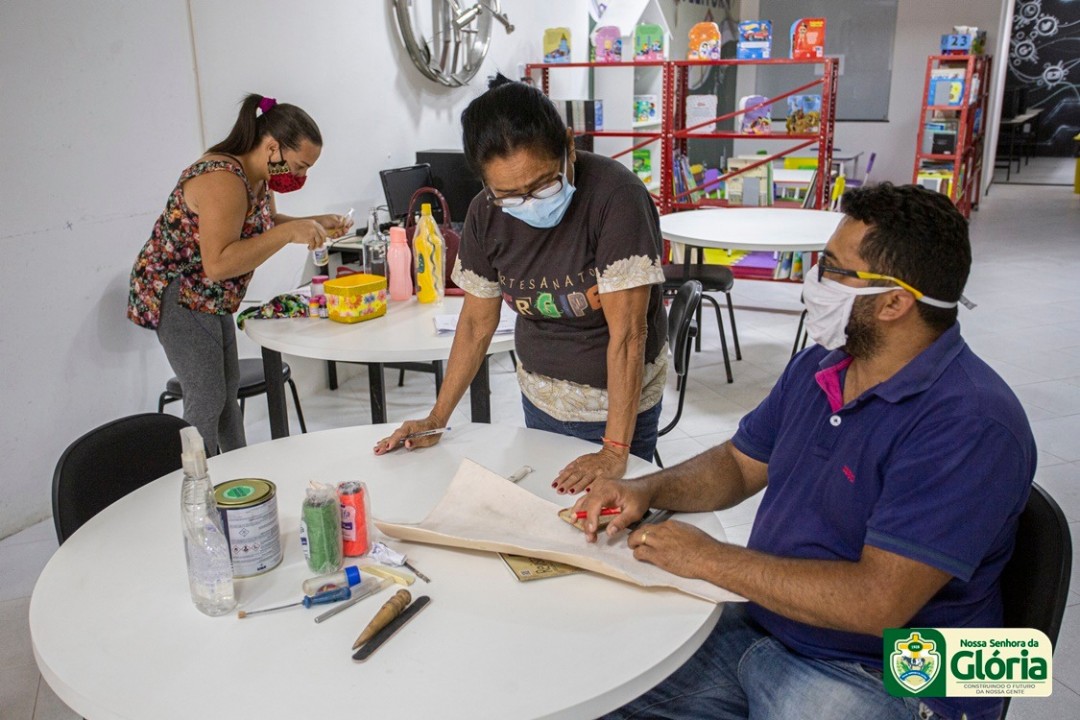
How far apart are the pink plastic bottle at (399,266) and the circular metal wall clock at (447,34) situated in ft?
7.34

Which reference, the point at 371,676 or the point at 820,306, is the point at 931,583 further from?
the point at 371,676

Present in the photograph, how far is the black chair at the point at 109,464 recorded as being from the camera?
163 cm

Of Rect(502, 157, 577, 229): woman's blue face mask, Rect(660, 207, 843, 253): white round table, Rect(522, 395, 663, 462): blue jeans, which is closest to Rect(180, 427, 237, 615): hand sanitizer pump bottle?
Rect(502, 157, 577, 229): woman's blue face mask

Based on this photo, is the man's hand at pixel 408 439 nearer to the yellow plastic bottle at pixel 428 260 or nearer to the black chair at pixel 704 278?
the yellow plastic bottle at pixel 428 260

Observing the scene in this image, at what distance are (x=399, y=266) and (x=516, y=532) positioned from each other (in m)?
1.75

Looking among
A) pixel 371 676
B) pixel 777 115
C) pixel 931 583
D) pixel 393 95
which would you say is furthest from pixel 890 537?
pixel 777 115

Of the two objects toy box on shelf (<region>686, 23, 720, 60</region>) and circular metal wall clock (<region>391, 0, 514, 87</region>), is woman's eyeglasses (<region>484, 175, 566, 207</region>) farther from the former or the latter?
toy box on shelf (<region>686, 23, 720, 60</region>)

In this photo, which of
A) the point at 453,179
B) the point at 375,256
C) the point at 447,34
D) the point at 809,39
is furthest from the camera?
the point at 809,39

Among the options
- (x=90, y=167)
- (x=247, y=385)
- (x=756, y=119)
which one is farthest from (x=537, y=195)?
(x=756, y=119)

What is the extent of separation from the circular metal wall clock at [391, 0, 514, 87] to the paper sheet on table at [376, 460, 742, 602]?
3.81m

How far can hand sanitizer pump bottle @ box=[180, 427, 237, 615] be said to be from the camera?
1.17m

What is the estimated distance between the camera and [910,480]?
1216mm

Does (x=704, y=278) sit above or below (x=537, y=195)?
below

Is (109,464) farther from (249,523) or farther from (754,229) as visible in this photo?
(754,229)
